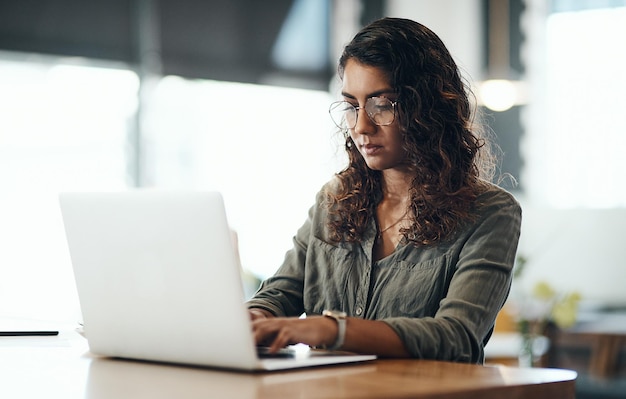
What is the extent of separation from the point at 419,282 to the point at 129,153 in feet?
14.7

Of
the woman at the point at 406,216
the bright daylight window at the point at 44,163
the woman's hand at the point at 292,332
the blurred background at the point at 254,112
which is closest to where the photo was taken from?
the woman's hand at the point at 292,332

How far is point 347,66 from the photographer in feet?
6.83

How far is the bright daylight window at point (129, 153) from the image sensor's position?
5.62 metres

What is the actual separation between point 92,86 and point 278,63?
1494mm

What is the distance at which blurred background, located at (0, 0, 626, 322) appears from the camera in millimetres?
5695

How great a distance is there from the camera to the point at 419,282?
6.46 feet

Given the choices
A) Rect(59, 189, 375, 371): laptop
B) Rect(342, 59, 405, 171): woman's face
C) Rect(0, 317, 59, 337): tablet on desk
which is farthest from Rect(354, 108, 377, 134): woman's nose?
Rect(0, 317, 59, 337): tablet on desk

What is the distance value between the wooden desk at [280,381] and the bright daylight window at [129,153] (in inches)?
134

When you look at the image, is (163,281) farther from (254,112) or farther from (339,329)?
(254,112)

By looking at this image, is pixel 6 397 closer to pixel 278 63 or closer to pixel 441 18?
pixel 278 63

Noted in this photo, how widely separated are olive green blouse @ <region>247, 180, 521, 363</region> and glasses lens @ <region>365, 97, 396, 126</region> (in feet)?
0.82

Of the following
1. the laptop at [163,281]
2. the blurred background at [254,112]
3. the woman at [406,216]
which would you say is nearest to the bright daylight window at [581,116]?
the blurred background at [254,112]

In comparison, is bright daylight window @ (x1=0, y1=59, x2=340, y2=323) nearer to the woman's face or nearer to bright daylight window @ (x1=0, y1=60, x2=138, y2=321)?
bright daylight window @ (x1=0, y1=60, x2=138, y2=321)

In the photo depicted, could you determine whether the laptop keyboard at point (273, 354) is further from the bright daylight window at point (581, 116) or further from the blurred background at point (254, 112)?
the bright daylight window at point (581, 116)
